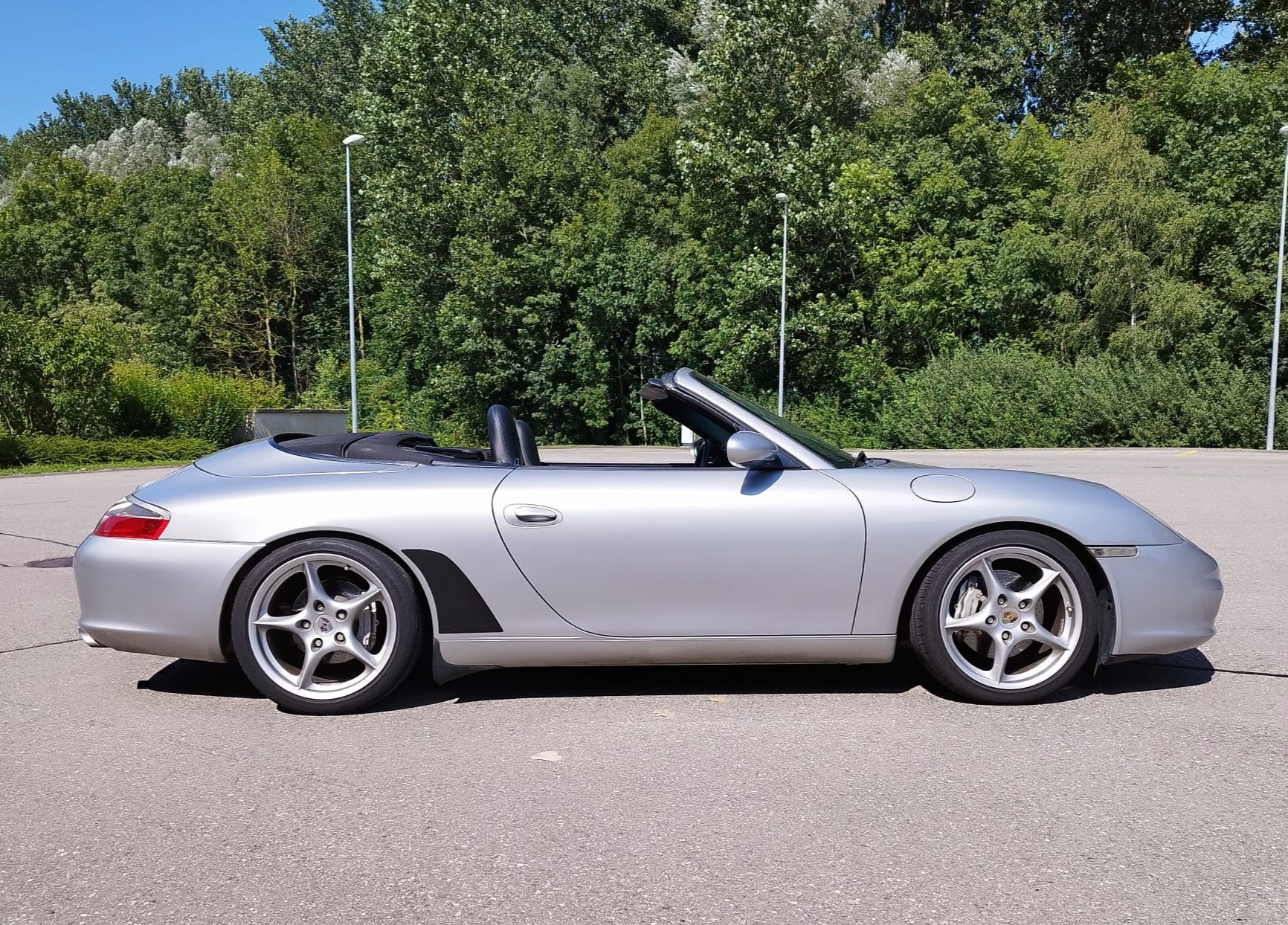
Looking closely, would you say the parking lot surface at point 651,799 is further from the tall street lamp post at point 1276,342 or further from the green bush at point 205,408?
the green bush at point 205,408

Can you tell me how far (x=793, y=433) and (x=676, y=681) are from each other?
3.85ft

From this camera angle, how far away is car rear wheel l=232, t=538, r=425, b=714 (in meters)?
3.94

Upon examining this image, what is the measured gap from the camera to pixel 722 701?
421cm

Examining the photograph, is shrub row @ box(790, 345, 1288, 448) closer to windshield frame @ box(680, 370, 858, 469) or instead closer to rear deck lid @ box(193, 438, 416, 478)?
windshield frame @ box(680, 370, 858, 469)

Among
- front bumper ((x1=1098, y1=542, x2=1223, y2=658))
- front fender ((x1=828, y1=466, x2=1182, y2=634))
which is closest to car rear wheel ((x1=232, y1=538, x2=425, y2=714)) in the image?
front fender ((x1=828, y1=466, x2=1182, y2=634))

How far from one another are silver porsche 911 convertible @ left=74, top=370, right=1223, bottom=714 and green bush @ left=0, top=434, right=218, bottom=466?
68.7 feet

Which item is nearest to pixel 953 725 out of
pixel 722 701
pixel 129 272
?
pixel 722 701

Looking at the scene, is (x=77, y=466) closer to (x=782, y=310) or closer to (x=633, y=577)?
(x=782, y=310)

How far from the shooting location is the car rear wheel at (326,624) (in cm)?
394

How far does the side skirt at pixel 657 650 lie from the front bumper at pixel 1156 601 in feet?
2.82

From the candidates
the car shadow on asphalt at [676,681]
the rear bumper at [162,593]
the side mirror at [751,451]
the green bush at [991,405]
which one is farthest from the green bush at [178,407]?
the side mirror at [751,451]

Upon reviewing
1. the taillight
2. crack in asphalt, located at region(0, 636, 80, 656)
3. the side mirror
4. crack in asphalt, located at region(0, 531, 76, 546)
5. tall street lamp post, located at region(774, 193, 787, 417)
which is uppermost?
tall street lamp post, located at region(774, 193, 787, 417)

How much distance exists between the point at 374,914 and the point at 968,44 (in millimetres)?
47777

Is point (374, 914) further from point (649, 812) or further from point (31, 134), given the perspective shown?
point (31, 134)
